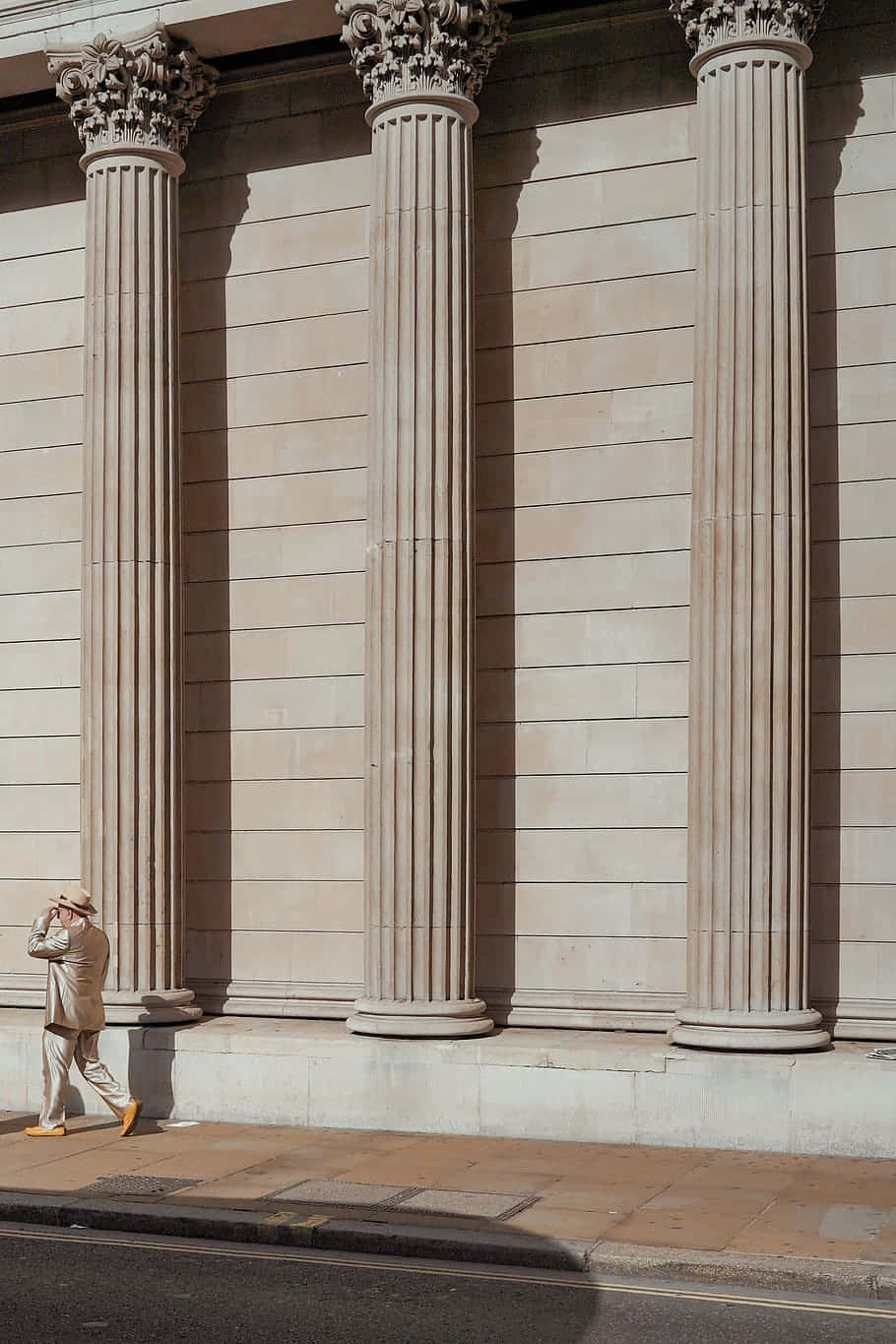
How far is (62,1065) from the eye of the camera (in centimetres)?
1533

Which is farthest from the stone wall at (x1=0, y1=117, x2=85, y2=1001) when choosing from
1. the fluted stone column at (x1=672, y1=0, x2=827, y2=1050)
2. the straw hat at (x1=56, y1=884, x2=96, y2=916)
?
the fluted stone column at (x1=672, y1=0, x2=827, y2=1050)

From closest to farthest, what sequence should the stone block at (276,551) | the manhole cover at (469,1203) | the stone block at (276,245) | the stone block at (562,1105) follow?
1. the manhole cover at (469,1203)
2. the stone block at (562,1105)
3. the stone block at (276,551)
4. the stone block at (276,245)

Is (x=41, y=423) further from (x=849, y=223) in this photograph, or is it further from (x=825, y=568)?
(x=849, y=223)

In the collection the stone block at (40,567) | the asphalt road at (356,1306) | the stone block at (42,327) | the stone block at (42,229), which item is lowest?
the asphalt road at (356,1306)

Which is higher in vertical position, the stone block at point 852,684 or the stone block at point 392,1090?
the stone block at point 852,684

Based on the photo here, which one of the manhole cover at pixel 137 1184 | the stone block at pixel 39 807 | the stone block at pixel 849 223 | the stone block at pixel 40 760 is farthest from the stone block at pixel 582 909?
the stone block at pixel 849 223

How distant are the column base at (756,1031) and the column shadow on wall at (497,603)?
2441mm

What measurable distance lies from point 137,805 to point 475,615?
158 inches

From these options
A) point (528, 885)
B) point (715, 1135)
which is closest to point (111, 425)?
point (528, 885)

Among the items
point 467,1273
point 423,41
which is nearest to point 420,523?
point 423,41

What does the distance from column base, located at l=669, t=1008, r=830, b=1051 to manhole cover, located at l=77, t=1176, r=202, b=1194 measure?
467 centimetres

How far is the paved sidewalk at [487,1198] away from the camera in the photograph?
10688 millimetres

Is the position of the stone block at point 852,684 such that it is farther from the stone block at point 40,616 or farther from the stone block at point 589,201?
the stone block at point 40,616

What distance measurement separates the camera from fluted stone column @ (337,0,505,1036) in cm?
1609
